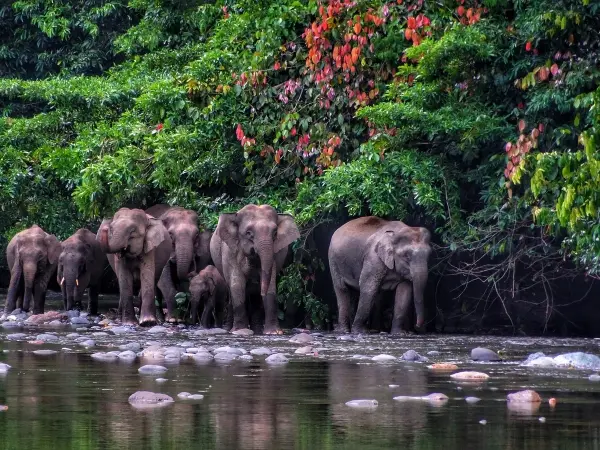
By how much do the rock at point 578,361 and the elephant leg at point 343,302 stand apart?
726cm

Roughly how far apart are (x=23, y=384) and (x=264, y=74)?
10.5m

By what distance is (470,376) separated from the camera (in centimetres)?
1171

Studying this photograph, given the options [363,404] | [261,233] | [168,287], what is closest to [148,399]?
[363,404]

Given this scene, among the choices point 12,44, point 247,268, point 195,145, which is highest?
point 12,44

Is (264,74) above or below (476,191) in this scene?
above

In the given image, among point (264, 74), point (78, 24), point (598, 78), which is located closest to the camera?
point (598, 78)

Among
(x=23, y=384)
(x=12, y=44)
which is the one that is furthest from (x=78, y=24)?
(x=23, y=384)

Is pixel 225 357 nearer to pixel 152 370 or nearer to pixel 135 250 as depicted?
pixel 152 370

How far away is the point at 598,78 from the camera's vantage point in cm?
1670

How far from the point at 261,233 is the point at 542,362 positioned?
6281 millimetres

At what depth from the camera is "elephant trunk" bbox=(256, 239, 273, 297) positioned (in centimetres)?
1867

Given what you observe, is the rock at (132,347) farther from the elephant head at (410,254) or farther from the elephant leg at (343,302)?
the elephant leg at (343,302)

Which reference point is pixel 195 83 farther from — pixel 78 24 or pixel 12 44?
pixel 12 44

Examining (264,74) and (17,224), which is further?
(17,224)
